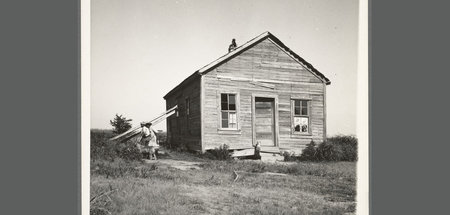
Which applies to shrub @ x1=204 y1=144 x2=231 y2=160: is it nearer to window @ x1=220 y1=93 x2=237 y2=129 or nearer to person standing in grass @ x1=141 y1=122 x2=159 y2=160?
window @ x1=220 y1=93 x2=237 y2=129

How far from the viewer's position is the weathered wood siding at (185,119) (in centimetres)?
688

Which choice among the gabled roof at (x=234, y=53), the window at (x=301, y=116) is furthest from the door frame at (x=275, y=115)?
the gabled roof at (x=234, y=53)

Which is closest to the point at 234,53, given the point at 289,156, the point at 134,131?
the point at 289,156

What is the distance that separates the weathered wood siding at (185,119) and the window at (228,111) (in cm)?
38

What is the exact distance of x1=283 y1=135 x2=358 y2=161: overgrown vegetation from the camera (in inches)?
279

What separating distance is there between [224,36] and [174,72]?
0.96 metres

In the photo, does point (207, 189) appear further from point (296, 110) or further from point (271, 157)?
point (296, 110)

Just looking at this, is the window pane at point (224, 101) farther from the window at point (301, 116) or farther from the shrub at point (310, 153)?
the shrub at point (310, 153)

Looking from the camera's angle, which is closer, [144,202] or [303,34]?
[144,202]

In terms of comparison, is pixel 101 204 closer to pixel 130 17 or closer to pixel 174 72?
pixel 174 72

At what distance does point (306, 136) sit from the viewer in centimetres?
711

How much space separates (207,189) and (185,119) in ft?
3.75
